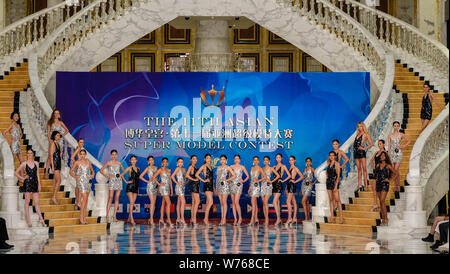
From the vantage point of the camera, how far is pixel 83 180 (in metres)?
14.8

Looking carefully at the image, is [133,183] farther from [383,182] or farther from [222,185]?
[383,182]

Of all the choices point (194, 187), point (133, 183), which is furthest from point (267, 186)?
point (133, 183)

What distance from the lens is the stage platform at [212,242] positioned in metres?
11.5

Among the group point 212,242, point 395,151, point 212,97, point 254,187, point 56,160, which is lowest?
point 212,242

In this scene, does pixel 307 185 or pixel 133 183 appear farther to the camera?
pixel 307 185

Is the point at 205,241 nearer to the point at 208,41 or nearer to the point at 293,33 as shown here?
the point at 293,33

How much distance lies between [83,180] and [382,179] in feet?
16.5

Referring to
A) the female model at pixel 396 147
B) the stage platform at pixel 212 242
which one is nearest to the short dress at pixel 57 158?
the stage platform at pixel 212 242

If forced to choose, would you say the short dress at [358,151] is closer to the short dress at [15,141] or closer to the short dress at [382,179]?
the short dress at [382,179]

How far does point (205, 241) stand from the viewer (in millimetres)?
12914

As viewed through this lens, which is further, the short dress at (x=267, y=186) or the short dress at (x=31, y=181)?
the short dress at (x=267, y=186)

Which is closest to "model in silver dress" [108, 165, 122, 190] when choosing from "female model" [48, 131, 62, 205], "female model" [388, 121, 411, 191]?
"female model" [48, 131, 62, 205]

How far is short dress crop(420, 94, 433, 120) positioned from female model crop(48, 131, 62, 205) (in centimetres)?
667

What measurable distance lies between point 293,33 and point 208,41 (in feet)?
9.37
